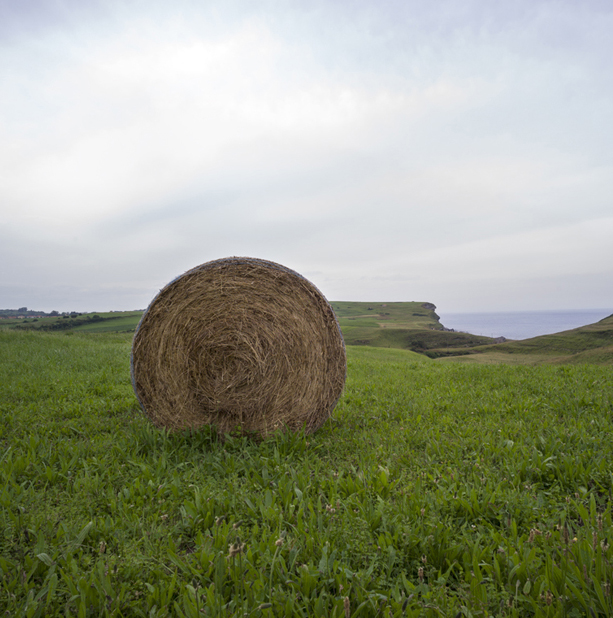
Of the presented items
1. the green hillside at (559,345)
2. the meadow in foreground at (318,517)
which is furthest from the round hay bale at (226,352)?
the green hillside at (559,345)

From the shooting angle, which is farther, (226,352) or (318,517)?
(226,352)

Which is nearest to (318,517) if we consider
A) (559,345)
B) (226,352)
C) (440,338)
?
(226,352)

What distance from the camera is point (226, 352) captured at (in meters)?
5.13

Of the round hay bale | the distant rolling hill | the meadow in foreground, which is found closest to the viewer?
the meadow in foreground

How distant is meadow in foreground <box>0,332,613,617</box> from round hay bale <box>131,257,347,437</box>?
35 cm

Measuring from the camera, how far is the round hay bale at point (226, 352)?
16.7 ft

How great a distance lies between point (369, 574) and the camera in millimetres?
2369

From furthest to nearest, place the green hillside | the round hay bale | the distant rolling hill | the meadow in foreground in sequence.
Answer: the green hillside → the distant rolling hill → the round hay bale → the meadow in foreground

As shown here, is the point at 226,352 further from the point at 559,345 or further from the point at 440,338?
the point at 440,338

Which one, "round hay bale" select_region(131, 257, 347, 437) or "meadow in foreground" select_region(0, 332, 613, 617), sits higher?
"round hay bale" select_region(131, 257, 347, 437)

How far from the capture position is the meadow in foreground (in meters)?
2.21

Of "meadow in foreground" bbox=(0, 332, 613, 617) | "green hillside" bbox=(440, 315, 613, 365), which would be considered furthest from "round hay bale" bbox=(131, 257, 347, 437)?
"green hillside" bbox=(440, 315, 613, 365)

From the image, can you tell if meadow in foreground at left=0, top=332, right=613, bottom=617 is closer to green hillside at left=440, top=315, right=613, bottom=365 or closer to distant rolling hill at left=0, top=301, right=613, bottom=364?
distant rolling hill at left=0, top=301, right=613, bottom=364

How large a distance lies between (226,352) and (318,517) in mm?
2702
